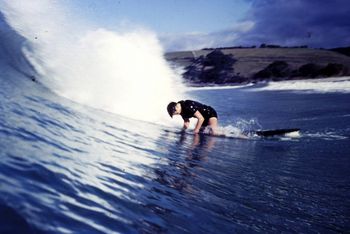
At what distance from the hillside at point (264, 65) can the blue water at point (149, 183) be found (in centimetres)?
3826

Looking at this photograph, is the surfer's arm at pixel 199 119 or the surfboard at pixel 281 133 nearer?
the surfboard at pixel 281 133

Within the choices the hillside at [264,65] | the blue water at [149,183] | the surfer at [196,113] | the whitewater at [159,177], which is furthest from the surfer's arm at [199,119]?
the hillside at [264,65]

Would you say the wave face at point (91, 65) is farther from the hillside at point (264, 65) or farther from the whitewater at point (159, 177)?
the hillside at point (264, 65)

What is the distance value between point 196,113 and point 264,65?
157 ft

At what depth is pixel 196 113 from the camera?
34.4 feet

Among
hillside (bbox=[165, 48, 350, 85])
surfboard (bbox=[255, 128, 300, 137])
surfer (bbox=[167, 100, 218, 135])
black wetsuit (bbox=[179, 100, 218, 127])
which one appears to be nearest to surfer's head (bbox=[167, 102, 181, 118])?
surfer (bbox=[167, 100, 218, 135])

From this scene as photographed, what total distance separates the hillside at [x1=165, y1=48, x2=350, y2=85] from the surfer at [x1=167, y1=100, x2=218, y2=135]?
1369 inches

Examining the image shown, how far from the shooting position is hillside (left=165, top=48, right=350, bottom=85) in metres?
44.3

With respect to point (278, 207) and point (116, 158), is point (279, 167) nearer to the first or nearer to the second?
point (278, 207)

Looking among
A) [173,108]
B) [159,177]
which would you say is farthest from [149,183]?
[173,108]

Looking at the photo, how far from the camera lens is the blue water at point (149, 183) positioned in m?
2.90

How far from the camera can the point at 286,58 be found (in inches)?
2360

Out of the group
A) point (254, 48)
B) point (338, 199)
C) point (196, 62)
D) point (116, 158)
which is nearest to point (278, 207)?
point (338, 199)

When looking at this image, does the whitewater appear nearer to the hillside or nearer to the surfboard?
the surfboard
